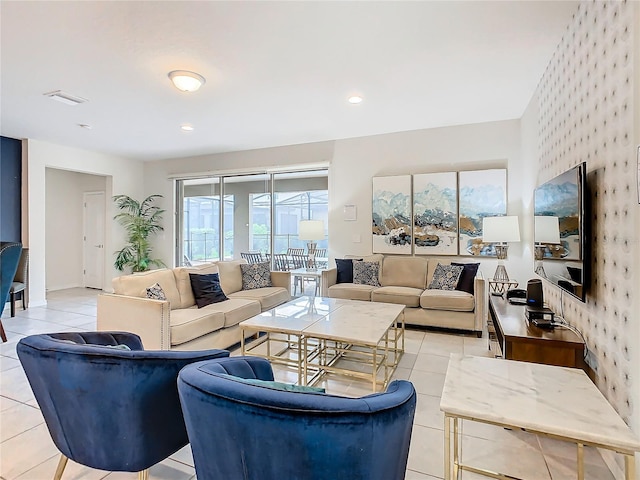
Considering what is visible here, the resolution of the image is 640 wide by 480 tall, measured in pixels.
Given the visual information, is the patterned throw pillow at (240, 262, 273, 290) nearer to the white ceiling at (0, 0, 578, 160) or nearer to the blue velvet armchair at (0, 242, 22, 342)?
the white ceiling at (0, 0, 578, 160)

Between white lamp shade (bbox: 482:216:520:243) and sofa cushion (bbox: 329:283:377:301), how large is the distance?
1.56 metres

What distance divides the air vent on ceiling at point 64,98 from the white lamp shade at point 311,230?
308cm

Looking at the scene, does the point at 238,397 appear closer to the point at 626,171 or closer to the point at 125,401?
the point at 125,401

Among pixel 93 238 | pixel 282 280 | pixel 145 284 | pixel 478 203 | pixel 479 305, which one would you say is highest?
pixel 478 203

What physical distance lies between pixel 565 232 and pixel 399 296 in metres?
2.20

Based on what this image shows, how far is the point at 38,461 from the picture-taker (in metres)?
1.85

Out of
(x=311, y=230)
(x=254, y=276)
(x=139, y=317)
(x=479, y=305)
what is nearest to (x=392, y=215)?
(x=311, y=230)

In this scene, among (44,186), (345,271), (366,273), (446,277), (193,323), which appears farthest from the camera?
(44,186)

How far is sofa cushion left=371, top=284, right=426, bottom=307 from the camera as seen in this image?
4188 millimetres

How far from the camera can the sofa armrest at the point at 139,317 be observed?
2820mm

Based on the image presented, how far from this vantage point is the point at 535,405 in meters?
1.30

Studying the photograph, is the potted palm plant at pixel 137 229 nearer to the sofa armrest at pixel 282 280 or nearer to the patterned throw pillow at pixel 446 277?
the sofa armrest at pixel 282 280

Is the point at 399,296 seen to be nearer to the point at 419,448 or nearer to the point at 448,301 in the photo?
the point at 448,301

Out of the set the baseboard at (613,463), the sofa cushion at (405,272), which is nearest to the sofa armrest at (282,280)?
the sofa cushion at (405,272)
